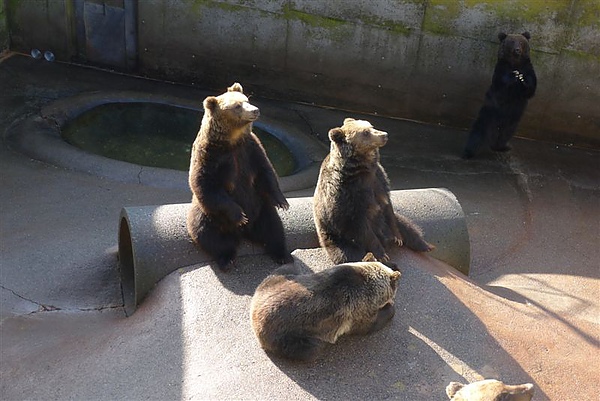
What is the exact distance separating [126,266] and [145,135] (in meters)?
4.80

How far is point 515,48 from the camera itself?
1110 centimetres

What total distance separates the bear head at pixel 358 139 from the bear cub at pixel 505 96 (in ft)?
18.2

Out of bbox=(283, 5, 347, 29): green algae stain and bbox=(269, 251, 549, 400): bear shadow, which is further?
bbox=(283, 5, 347, 29): green algae stain

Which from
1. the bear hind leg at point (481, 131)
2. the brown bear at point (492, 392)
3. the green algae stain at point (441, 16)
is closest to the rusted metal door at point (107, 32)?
the green algae stain at point (441, 16)

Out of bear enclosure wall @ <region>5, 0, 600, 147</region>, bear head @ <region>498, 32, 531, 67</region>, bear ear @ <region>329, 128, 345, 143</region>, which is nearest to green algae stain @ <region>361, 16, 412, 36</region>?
bear enclosure wall @ <region>5, 0, 600, 147</region>

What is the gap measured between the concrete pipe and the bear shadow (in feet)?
3.99

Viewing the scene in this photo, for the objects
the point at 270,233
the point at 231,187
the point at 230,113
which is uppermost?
the point at 230,113

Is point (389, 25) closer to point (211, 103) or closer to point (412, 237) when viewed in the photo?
point (412, 237)

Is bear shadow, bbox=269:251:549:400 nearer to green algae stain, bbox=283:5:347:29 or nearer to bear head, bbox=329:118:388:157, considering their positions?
bear head, bbox=329:118:388:157

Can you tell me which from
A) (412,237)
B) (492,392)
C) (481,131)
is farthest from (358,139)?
(481,131)

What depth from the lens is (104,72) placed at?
13.5 meters

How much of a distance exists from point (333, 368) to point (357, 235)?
1438 mm

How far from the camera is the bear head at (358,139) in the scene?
645cm

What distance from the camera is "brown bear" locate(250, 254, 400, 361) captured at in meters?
5.51
